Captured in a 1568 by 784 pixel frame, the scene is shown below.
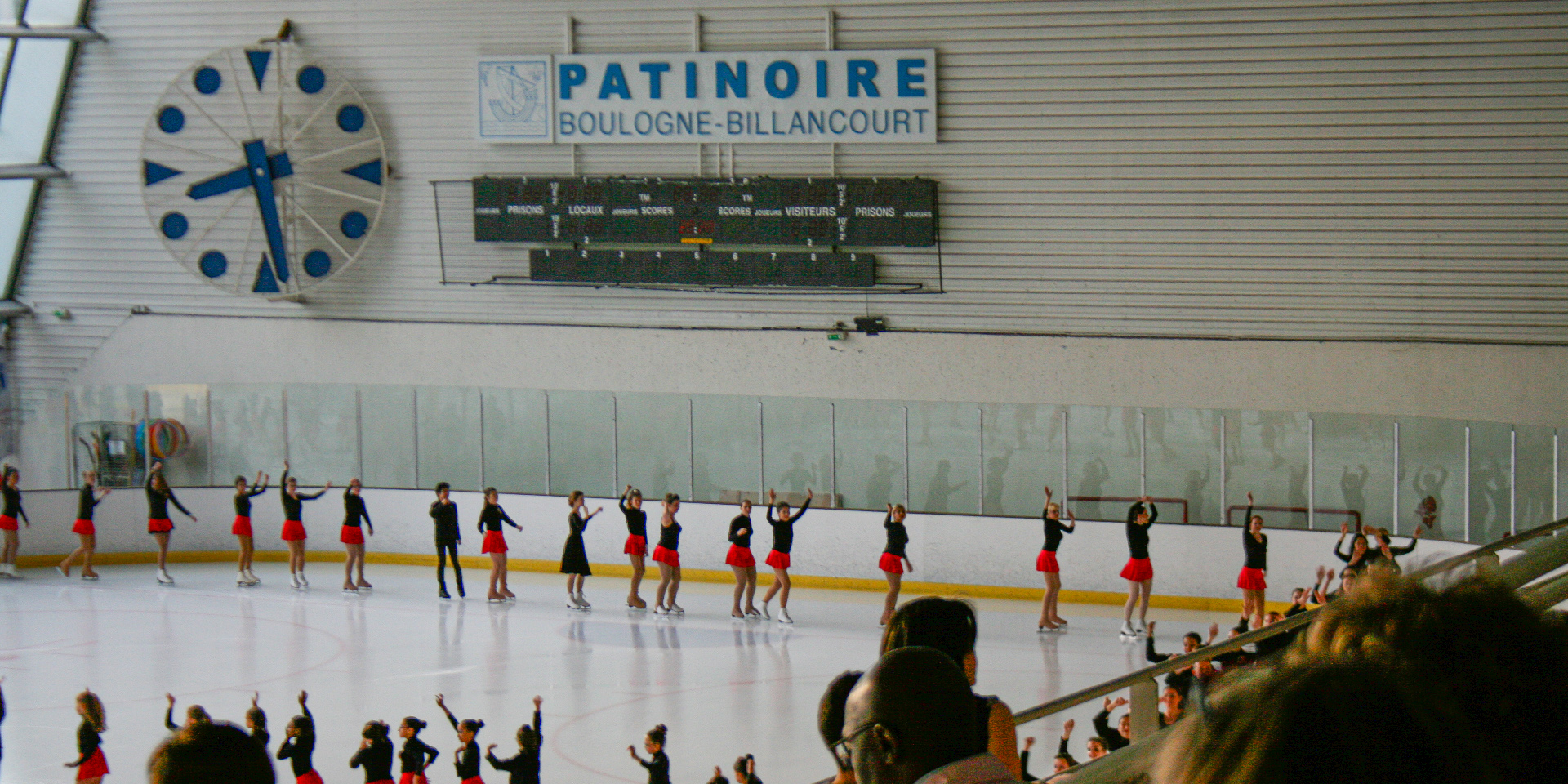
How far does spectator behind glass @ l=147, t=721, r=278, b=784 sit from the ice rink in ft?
25.1

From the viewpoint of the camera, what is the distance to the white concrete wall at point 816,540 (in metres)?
16.3

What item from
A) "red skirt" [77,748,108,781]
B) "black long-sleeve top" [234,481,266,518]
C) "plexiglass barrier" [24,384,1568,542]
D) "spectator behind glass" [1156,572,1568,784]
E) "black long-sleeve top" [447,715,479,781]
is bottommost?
"red skirt" [77,748,108,781]

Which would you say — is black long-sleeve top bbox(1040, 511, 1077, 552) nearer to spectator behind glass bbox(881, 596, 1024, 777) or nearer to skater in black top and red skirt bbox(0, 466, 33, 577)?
skater in black top and red skirt bbox(0, 466, 33, 577)

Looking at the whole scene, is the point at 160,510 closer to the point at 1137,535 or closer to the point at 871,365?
the point at 871,365

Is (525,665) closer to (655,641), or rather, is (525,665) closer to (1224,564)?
(655,641)

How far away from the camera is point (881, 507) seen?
58.7 feet

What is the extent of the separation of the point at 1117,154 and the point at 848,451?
4.85m

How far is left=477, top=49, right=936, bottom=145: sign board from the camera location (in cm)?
1730

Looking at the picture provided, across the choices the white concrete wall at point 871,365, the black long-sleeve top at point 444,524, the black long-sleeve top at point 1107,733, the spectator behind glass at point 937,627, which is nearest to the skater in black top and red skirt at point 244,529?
the white concrete wall at point 871,365

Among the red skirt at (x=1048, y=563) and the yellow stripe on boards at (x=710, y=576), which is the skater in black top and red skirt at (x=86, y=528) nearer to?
the yellow stripe on boards at (x=710, y=576)

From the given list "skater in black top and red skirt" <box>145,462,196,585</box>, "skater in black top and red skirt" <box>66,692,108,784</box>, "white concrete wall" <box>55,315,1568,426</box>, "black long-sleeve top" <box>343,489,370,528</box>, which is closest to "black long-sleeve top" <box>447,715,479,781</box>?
"skater in black top and red skirt" <box>66,692,108,784</box>

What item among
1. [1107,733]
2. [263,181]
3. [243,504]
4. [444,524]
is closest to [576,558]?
[444,524]

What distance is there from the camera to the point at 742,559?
15.6 meters

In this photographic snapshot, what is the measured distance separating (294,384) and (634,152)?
6021mm
